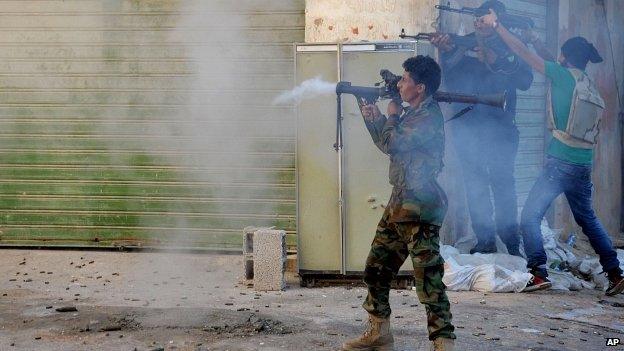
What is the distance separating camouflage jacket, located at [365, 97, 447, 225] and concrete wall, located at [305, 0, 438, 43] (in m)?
2.42

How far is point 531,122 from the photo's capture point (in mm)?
9023

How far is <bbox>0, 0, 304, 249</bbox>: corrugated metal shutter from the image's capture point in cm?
799

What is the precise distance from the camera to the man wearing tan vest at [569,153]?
7.11 meters

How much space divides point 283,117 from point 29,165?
8.18ft

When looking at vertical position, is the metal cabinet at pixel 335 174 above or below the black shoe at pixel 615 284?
above

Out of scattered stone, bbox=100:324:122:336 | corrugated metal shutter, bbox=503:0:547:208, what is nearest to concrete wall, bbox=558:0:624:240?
corrugated metal shutter, bbox=503:0:547:208

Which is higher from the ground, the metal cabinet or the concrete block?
the metal cabinet

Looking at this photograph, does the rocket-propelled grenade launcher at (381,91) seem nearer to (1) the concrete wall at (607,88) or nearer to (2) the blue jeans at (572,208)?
(2) the blue jeans at (572,208)

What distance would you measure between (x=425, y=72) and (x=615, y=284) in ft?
10.1

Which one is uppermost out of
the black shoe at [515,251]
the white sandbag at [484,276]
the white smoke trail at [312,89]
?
the white smoke trail at [312,89]

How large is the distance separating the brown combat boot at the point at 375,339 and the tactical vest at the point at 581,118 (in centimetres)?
277

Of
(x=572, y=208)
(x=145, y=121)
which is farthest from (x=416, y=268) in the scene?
(x=145, y=121)

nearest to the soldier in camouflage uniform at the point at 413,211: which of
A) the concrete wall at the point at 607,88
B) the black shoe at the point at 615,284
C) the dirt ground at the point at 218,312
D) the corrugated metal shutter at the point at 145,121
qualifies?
the dirt ground at the point at 218,312

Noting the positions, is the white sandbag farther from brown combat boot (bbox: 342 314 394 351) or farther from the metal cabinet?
brown combat boot (bbox: 342 314 394 351)
